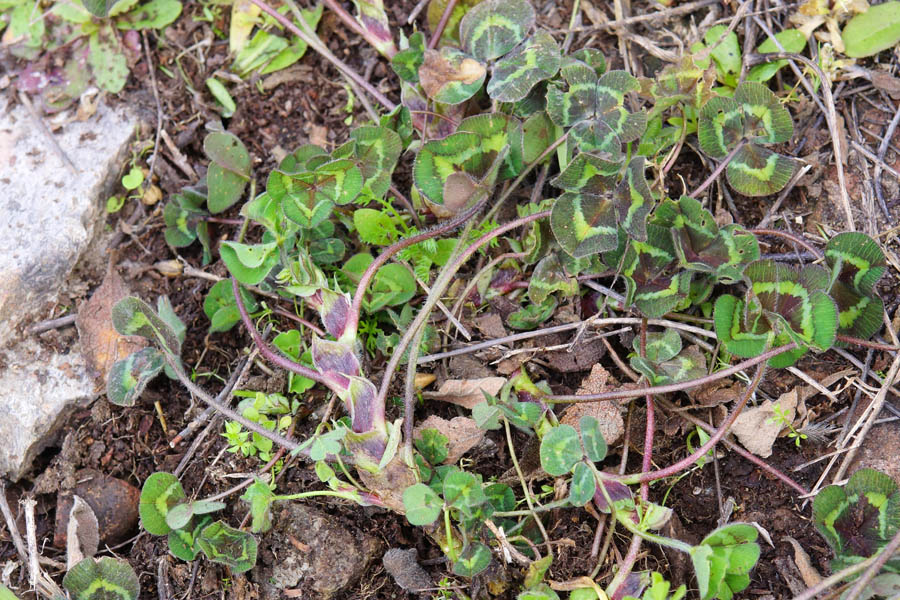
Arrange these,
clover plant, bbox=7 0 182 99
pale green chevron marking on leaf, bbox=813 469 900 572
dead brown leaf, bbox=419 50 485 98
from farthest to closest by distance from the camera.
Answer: clover plant, bbox=7 0 182 99
dead brown leaf, bbox=419 50 485 98
pale green chevron marking on leaf, bbox=813 469 900 572

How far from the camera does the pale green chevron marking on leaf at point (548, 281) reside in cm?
240

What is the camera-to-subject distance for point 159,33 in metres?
3.11

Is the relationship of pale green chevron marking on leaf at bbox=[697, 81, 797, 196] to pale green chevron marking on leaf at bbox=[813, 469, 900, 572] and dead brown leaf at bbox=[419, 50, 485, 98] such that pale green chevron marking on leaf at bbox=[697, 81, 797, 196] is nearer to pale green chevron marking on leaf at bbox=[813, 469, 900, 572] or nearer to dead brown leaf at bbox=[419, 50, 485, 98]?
dead brown leaf at bbox=[419, 50, 485, 98]

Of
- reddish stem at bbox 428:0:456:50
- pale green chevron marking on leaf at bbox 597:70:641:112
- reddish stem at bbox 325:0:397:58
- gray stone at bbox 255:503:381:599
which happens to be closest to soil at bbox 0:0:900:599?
gray stone at bbox 255:503:381:599

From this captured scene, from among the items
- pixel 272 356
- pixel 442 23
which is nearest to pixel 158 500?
pixel 272 356

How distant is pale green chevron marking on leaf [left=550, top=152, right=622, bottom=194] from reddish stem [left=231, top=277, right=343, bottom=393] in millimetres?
A: 893

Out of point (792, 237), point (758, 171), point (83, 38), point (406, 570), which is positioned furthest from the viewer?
point (83, 38)

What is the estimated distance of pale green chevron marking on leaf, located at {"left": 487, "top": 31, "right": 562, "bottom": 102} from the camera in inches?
97.8

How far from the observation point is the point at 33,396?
260cm

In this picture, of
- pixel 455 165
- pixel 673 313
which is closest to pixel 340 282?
pixel 455 165

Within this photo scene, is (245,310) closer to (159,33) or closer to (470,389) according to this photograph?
(470,389)

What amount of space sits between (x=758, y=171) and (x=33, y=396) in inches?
97.7

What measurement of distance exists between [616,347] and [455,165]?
0.77 metres

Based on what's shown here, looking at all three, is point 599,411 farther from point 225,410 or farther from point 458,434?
point 225,410
